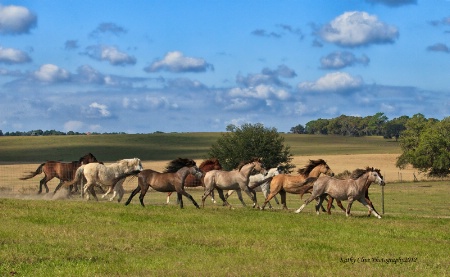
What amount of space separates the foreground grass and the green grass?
8458 centimetres

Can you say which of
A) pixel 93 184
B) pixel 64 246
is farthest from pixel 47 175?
pixel 64 246

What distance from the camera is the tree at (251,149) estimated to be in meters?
65.1

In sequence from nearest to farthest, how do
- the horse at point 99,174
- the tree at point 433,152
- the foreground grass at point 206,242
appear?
the foreground grass at point 206,242 → the horse at point 99,174 → the tree at point 433,152

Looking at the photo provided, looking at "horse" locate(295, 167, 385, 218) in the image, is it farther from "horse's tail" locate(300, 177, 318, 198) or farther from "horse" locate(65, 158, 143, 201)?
"horse" locate(65, 158, 143, 201)

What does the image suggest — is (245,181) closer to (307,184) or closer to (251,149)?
(307,184)

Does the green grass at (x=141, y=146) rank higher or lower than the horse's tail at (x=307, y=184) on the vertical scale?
higher

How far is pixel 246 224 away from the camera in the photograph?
20.2m

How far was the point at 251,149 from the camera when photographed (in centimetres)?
6544

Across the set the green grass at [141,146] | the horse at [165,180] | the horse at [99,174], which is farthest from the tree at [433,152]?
the horse at [165,180]

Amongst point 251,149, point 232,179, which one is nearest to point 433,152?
point 251,149

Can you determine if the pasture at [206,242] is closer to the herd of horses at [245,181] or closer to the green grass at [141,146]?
the herd of horses at [245,181]

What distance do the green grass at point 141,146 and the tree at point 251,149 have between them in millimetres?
41403

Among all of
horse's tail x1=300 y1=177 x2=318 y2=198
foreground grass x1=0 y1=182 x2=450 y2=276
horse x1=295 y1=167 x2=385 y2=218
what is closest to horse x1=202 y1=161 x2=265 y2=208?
horse's tail x1=300 y1=177 x2=318 y2=198

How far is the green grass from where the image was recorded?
11323 centimetres
